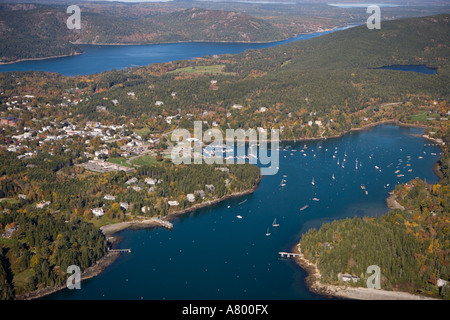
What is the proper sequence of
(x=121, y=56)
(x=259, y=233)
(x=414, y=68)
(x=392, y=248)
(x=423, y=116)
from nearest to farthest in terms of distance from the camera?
(x=392, y=248) → (x=259, y=233) → (x=423, y=116) → (x=414, y=68) → (x=121, y=56)

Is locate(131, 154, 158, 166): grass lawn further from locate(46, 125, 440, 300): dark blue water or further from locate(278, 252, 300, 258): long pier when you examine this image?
locate(278, 252, 300, 258): long pier

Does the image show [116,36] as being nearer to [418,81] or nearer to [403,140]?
[418,81]

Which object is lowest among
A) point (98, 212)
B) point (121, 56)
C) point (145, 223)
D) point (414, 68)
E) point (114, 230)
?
point (114, 230)

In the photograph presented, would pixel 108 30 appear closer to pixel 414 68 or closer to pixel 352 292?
pixel 414 68

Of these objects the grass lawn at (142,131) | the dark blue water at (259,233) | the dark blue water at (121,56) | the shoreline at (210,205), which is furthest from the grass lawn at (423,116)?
the dark blue water at (121,56)

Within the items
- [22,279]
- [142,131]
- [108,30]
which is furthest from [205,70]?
[22,279]

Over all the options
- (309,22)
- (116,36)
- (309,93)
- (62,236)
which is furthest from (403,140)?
(309,22)

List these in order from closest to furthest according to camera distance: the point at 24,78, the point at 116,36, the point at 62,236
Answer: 1. the point at 62,236
2. the point at 24,78
3. the point at 116,36

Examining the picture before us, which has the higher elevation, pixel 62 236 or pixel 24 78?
pixel 24 78
